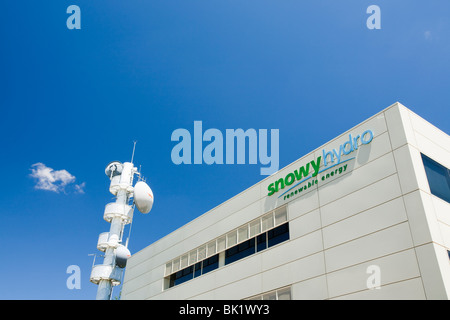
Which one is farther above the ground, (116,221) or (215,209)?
(116,221)

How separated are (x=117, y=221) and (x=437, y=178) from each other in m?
31.6

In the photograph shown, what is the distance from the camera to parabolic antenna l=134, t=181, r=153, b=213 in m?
33.8

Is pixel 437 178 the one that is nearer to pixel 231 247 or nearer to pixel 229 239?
pixel 231 247

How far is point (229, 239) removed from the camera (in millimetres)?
23062

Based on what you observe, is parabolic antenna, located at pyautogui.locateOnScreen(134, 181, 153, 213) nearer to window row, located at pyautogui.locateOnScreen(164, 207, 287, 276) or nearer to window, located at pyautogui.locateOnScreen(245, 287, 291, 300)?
window row, located at pyautogui.locateOnScreen(164, 207, 287, 276)

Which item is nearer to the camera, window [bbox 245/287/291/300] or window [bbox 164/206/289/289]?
window [bbox 245/287/291/300]

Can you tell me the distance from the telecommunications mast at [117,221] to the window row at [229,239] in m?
9.34

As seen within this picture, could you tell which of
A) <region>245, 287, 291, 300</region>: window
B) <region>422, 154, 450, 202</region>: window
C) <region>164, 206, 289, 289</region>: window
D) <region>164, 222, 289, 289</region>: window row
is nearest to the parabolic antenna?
<region>164, 206, 289, 289</region>: window

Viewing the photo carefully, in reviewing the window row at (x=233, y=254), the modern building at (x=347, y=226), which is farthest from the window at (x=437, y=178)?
the window row at (x=233, y=254)

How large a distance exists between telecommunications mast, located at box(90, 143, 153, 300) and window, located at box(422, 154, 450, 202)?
24040 millimetres

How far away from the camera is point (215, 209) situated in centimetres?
2523
